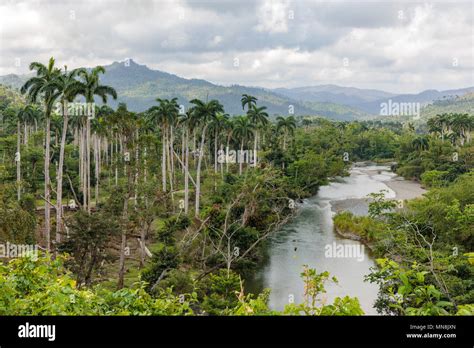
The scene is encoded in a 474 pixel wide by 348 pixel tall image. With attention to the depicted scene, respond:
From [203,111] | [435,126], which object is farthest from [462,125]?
[203,111]

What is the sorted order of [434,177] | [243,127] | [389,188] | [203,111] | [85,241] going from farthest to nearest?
1. [389,188]
2. [434,177]
3. [243,127]
4. [203,111]
5. [85,241]

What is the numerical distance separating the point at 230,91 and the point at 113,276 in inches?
5543

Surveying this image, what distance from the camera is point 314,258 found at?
2711cm

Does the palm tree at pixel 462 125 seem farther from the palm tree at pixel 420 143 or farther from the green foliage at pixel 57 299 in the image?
the green foliage at pixel 57 299

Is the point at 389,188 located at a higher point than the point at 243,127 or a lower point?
lower

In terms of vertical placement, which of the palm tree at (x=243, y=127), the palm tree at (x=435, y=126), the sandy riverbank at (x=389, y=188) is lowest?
the sandy riverbank at (x=389, y=188)

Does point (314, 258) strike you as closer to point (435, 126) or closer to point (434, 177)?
point (434, 177)

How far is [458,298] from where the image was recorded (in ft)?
43.6

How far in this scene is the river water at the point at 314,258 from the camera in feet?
69.7

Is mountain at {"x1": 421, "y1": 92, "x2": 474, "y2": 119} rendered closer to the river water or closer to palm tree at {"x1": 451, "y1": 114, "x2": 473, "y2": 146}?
palm tree at {"x1": 451, "y1": 114, "x2": 473, "y2": 146}

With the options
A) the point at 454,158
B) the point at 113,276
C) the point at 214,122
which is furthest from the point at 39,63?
the point at 454,158

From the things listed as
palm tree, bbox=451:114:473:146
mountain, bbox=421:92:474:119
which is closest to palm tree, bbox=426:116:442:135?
palm tree, bbox=451:114:473:146

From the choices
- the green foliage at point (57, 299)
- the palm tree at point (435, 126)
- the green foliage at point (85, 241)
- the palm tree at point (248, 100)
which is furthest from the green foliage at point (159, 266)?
the palm tree at point (435, 126)
